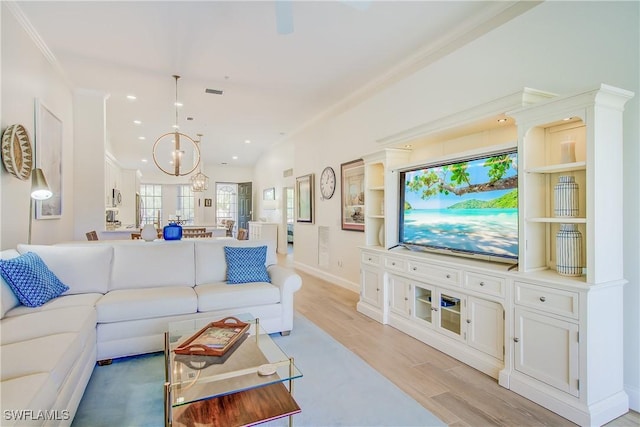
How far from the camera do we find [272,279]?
3637mm

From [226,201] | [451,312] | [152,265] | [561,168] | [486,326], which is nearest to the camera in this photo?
[561,168]

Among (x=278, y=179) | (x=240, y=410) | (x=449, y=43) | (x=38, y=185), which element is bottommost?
(x=240, y=410)

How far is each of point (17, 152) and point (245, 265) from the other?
2.37m

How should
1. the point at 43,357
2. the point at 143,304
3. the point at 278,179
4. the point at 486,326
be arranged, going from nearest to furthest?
the point at 43,357
the point at 486,326
the point at 143,304
the point at 278,179

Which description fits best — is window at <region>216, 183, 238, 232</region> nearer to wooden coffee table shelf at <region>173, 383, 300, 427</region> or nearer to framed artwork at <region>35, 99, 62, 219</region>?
framed artwork at <region>35, 99, 62, 219</region>

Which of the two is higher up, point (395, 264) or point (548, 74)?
point (548, 74)

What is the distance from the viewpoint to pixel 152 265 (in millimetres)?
3451

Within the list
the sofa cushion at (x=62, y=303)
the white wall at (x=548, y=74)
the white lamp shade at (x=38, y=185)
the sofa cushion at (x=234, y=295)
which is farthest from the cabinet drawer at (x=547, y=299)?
the white lamp shade at (x=38, y=185)

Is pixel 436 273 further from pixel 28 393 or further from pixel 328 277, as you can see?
pixel 328 277

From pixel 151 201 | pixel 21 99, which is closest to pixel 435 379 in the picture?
pixel 21 99

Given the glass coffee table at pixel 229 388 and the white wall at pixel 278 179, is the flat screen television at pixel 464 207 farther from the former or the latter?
the white wall at pixel 278 179

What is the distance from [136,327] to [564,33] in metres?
4.13

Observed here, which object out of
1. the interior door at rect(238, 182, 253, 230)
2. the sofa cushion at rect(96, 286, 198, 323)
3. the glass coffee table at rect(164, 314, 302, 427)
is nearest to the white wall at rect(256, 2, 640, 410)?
the glass coffee table at rect(164, 314, 302, 427)

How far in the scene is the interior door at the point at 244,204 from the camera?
12109 millimetres
